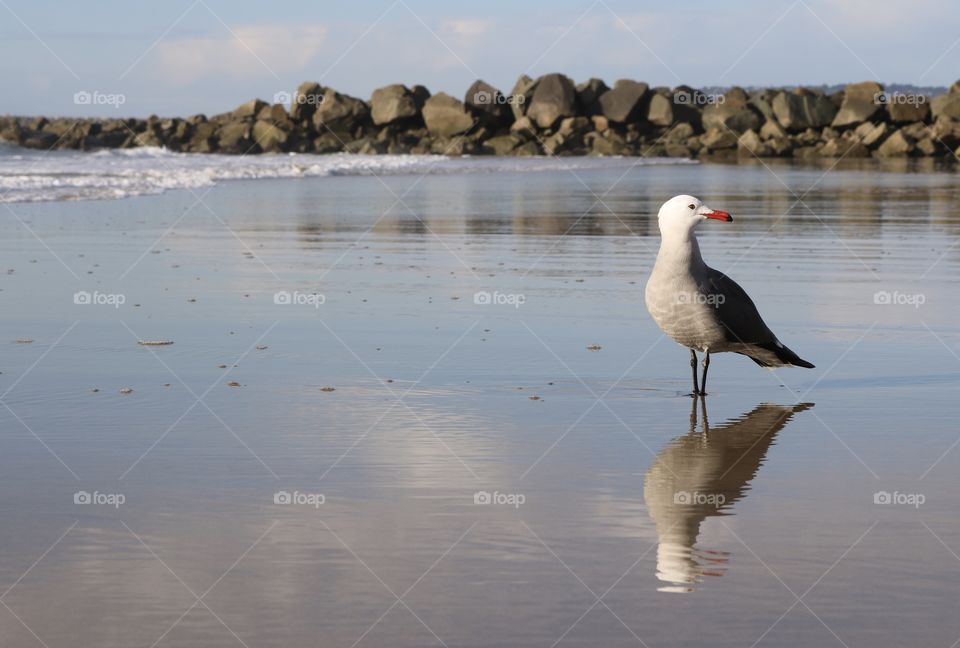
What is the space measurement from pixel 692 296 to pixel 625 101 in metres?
57.2

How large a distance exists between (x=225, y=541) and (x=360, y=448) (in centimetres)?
157

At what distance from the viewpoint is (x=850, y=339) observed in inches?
383

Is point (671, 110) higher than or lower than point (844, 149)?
higher

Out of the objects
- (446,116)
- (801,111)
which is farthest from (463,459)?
(446,116)

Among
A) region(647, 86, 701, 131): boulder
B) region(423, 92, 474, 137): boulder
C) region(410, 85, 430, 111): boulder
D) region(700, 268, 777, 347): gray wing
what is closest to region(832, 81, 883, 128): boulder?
region(647, 86, 701, 131): boulder

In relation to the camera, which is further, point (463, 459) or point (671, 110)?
point (671, 110)

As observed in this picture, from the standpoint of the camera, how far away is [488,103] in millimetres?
63969

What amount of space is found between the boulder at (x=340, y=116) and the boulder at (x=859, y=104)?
74.1 feet

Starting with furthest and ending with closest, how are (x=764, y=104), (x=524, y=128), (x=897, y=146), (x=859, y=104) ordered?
(x=764, y=104) < (x=524, y=128) < (x=859, y=104) < (x=897, y=146)

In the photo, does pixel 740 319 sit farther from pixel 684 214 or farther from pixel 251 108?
pixel 251 108

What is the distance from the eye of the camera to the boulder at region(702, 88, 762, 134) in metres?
60.6

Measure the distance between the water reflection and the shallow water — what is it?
0.07 feet

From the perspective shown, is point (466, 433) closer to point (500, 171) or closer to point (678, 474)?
point (678, 474)

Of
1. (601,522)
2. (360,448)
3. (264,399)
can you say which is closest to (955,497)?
(601,522)
